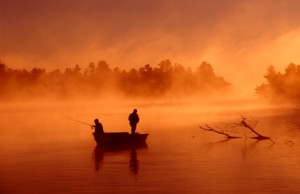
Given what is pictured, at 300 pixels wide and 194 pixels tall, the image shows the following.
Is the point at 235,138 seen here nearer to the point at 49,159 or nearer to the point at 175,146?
the point at 175,146

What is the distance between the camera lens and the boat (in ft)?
111

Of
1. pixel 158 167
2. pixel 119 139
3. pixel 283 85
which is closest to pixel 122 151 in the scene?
pixel 119 139

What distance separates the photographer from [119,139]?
3384cm

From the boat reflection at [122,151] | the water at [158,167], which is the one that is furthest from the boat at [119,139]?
the water at [158,167]

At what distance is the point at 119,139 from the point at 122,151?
247 cm

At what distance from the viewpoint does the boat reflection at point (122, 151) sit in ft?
79.4

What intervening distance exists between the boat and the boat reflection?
1.48 feet

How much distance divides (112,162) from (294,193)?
34.4ft

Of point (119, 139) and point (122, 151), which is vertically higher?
point (119, 139)

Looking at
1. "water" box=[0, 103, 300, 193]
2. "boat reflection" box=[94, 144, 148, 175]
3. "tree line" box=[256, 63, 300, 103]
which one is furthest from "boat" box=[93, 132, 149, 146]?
"tree line" box=[256, 63, 300, 103]

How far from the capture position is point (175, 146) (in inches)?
1351

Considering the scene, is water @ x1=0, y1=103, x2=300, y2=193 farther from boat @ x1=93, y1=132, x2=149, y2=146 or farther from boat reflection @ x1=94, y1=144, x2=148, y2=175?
boat @ x1=93, y1=132, x2=149, y2=146

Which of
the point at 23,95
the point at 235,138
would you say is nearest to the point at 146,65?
the point at 23,95

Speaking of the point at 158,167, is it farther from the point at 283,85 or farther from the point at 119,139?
the point at 283,85
